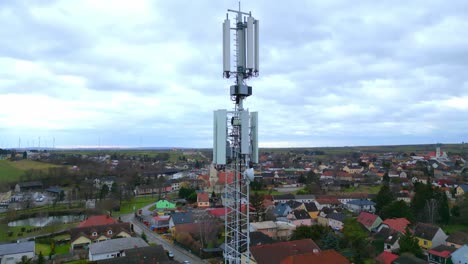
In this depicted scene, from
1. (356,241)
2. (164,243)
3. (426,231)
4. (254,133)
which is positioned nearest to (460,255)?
(426,231)

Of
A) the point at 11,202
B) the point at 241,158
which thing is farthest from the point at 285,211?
the point at 11,202

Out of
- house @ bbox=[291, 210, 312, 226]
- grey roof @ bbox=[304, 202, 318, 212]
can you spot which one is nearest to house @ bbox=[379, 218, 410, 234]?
house @ bbox=[291, 210, 312, 226]

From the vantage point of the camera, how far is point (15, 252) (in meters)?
21.7

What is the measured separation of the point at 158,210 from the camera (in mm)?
37500

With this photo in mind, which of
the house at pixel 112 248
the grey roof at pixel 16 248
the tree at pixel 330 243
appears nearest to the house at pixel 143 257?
the house at pixel 112 248

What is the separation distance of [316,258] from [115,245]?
13449 mm

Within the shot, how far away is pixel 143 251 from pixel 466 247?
64.3 feet

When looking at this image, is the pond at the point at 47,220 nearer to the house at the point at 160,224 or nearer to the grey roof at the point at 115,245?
the house at the point at 160,224

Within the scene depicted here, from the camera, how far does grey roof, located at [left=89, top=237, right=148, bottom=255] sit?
72.7 ft

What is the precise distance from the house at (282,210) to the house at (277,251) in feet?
46.7

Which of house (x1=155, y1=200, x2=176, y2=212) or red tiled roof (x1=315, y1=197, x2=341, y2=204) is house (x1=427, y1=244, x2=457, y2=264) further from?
house (x1=155, y1=200, x2=176, y2=212)

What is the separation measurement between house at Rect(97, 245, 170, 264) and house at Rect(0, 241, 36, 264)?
6175 mm

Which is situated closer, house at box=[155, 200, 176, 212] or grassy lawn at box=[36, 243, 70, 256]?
grassy lawn at box=[36, 243, 70, 256]

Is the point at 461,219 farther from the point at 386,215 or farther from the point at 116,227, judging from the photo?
the point at 116,227
